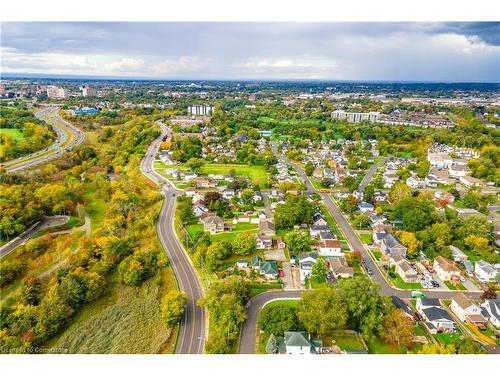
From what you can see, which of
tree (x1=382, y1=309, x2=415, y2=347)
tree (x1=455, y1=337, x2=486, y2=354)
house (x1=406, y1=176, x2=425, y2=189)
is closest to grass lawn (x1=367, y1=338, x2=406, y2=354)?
tree (x1=382, y1=309, x2=415, y2=347)

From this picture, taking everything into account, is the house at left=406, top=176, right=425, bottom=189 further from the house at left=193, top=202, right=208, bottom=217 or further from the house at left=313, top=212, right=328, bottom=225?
the house at left=193, top=202, right=208, bottom=217

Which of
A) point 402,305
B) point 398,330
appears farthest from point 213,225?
point 398,330

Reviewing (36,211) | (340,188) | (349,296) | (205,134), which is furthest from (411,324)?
(205,134)

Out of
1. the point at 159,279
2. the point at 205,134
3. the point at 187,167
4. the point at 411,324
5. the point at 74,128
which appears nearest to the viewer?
the point at 411,324

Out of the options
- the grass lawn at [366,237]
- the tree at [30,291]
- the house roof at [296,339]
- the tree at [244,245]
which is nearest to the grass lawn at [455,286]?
the grass lawn at [366,237]

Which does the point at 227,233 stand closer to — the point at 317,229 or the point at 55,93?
the point at 317,229

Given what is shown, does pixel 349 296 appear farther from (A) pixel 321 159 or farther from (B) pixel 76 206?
(A) pixel 321 159
